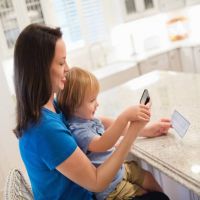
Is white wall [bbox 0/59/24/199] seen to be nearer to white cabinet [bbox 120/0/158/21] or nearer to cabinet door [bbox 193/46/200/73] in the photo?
white cabinet [bbox 120/0/158/21]

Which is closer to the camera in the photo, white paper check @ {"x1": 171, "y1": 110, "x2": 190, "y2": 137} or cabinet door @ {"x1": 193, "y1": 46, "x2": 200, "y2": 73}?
white paper check @ {"x1": 171, "y1": 110, "x2": 190, "y2": 137}

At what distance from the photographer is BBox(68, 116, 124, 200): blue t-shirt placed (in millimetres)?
1061

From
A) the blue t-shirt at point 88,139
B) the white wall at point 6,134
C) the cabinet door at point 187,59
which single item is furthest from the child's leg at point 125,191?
the cabinet door at point 187,59

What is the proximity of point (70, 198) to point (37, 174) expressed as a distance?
140 millimetres

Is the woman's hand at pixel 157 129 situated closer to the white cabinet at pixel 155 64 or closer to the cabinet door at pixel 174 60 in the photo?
the white cabinet at pixel 155 64

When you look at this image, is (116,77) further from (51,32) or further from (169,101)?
(51,32)

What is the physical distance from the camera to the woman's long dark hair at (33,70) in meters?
0.93

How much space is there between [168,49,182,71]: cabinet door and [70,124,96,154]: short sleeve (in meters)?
3.33

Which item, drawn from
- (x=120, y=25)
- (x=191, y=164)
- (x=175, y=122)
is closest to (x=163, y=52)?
(x=120, y=25)

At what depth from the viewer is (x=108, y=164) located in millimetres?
978

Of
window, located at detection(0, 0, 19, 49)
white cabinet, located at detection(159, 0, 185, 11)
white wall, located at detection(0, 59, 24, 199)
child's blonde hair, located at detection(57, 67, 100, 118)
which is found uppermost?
window, located at detection(0, 0, 19, 49)

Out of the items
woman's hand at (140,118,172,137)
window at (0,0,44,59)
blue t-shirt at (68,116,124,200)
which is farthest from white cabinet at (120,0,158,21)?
blue t-shirt at (68,116,124,200)

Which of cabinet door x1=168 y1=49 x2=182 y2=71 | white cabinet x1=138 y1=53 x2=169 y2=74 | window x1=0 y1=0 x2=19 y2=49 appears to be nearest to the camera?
window x1=0 y1=0 x2=19 y2=49

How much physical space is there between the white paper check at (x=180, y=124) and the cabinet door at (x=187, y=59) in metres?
3.06
